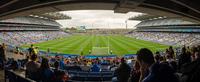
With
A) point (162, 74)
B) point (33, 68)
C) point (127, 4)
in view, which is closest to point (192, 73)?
point (162, 74)

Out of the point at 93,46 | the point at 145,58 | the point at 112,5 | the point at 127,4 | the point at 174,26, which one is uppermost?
the point at 174,26

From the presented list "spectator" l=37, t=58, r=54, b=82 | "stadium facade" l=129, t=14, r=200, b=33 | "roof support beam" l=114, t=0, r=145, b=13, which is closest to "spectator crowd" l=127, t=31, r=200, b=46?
"stadium facade" l=129, t=14, r=200, b=33

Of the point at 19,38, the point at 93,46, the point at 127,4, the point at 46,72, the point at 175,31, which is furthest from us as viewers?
the point at 175,31

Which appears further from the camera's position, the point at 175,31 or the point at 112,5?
the point at 175,31

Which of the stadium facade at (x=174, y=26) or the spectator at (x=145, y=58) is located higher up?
the stadium facade at (x=174, y=26)

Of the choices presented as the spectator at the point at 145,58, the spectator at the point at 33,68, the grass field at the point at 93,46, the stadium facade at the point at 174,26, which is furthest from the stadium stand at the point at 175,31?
the spectator at the point at 145,58

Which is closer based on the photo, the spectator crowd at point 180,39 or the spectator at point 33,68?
the spectator at point 33,68

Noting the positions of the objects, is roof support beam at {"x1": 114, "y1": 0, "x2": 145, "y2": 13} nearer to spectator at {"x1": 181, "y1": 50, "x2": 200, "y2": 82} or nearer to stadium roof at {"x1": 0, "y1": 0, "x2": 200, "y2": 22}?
stadium roof at {"x1": 0, "y1": 0, "x2": 200, "y2": 22}

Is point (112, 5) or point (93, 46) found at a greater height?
point (112, 5)

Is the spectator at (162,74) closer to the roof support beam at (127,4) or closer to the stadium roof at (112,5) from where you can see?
the roof support beam at (127,4)

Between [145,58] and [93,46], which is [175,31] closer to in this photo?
[93,46]

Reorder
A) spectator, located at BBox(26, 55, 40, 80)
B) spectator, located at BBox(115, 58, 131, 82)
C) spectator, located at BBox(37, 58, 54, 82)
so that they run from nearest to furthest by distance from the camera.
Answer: spectator, located at BBox(37, 58, 54, 82) → spectator, located at BBox(26, 55, 40, 80) → spectator, located at BBox(115, 58, 131, 82)

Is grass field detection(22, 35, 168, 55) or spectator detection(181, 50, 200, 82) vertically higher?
spectator detection(181, 50, 200, 82)

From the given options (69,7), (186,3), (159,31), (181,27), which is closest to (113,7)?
(69,7)
